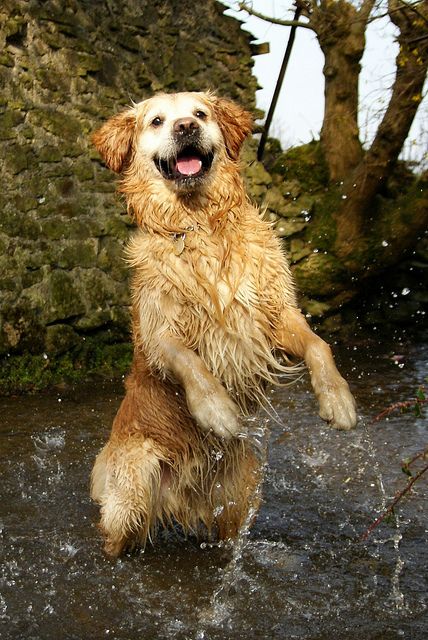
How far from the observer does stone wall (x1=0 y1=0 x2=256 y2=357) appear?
283 inches

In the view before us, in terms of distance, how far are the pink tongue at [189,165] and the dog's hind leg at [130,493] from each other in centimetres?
134

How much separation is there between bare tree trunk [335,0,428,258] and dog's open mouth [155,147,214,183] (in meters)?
3.85

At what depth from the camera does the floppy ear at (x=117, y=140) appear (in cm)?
442

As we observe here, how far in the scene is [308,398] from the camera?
7.19 meters

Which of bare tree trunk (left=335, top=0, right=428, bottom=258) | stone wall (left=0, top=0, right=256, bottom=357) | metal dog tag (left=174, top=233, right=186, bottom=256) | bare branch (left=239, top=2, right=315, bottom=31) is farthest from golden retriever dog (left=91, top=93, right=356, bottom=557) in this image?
bare branch (left=239, top=2, right=315, bottom=31)

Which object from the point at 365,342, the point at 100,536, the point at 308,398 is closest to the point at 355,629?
the point at 100,536

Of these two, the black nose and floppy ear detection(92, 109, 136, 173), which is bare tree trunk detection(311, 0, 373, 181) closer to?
floppy ear detection(92, 109, 136, 173)

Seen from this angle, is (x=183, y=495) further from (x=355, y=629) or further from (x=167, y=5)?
(x=167, y=5)

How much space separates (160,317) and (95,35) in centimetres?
463

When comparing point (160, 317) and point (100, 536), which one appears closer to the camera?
point (160, 317)

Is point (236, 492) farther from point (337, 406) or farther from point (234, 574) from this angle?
point (337, 406)

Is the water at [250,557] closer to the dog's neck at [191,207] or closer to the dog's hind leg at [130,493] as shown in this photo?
the dog's hind leg at [130,493]

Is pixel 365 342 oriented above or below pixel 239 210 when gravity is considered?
below

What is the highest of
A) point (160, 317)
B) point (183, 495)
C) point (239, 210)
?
point (239, 210)
